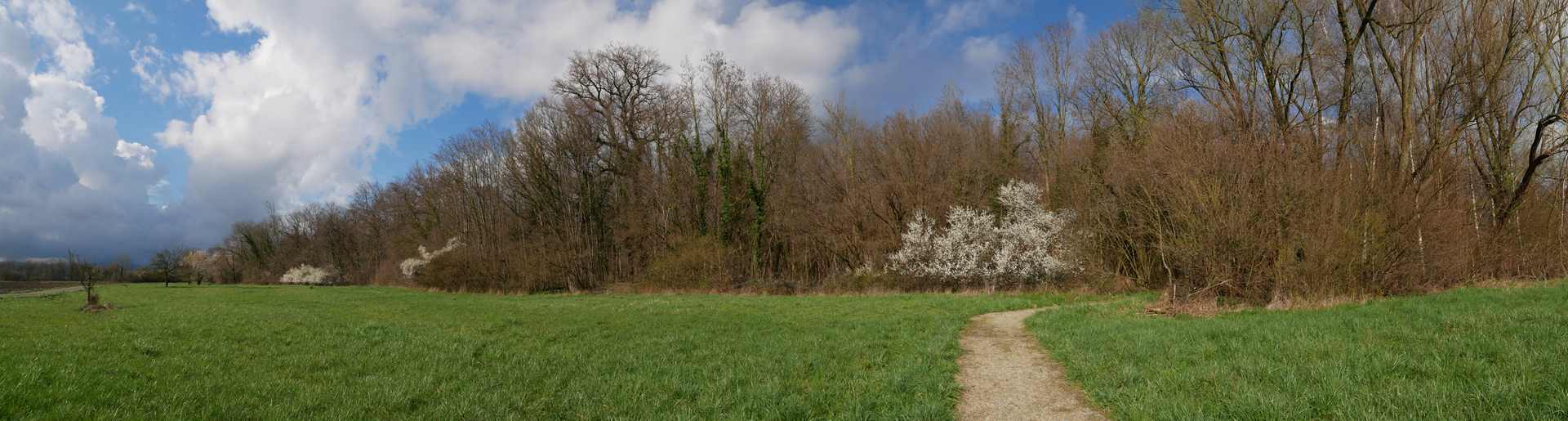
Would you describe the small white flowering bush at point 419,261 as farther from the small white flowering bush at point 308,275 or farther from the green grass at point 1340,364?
the green grass at point 1340,364

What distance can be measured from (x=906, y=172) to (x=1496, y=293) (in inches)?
818

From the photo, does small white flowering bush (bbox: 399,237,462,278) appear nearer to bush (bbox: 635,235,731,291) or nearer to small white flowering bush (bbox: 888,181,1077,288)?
bush (bbox: 635,235,731,291)

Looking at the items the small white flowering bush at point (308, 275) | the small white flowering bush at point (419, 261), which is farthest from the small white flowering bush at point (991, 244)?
the small white flowering bush at point (308, 275)

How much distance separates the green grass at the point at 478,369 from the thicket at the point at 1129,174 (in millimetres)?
7243

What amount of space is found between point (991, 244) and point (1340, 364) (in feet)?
70.5

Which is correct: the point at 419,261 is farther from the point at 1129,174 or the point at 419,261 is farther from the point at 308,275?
the point at 1129,174

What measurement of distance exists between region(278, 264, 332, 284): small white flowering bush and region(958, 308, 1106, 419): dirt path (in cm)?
7700

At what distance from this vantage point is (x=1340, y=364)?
19.1 feet

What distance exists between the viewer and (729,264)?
1325 inches

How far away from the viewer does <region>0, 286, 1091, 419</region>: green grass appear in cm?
603

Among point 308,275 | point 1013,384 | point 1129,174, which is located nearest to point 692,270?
point 1129,174

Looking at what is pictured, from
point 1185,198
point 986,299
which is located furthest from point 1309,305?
point 986,299

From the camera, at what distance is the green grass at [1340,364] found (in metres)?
4.54

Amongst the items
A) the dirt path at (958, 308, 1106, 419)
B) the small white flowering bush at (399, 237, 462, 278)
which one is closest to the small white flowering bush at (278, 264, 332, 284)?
the small white flowering bush at (399, 237, 462, 278)
